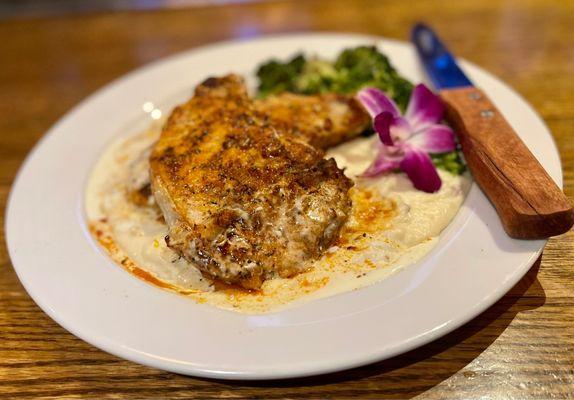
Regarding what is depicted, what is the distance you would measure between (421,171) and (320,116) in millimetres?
728

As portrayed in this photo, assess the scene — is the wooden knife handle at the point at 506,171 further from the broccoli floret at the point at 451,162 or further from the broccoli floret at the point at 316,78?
the broccoli floret at the point at 316,78

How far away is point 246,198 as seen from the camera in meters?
2.49

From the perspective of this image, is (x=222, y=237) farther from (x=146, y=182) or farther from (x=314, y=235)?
(x=146, y=182)

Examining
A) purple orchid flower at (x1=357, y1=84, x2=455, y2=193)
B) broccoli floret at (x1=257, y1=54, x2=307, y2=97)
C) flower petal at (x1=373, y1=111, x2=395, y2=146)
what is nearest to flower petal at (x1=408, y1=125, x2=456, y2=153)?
purple orchid flower at (x1=357, y1=84, x2=455, y2=193)

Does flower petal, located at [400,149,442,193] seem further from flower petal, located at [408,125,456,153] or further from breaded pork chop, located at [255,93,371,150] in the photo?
breaded pork chop, located at [255,93,371,150]

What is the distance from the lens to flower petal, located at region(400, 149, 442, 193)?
2775 mm

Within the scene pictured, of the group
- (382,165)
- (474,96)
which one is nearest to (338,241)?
(382,165)

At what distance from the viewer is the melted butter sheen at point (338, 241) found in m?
2.33

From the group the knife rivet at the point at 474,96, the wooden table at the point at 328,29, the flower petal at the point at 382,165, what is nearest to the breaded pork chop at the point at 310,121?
the flower petal at the point at 382,165

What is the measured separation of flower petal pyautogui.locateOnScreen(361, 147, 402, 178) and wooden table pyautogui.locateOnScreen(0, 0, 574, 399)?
88cm

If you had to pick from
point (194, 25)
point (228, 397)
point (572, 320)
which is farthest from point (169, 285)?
point (194, 25)

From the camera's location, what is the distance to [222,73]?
418 cm

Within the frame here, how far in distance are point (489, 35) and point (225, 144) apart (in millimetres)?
3153

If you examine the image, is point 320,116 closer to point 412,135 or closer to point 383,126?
point 383,126
